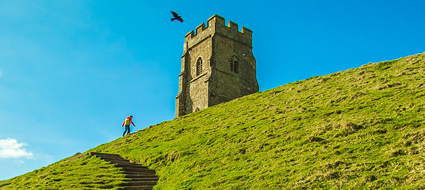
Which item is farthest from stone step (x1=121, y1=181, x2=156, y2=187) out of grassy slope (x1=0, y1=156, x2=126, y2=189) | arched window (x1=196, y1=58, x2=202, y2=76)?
arched window (x1=196, y1=58, x2=202, y2=76)

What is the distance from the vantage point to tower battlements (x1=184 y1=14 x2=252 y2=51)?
130 feet

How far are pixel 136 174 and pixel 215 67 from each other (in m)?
23.4

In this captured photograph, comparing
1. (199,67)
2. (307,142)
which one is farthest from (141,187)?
(199,67)

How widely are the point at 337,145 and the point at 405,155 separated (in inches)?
84.0

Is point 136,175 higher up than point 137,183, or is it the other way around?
point 136,175

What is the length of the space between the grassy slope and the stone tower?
19.8 metres

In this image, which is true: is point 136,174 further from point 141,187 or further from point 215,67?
point 215,67

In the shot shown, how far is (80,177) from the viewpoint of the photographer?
1491cm

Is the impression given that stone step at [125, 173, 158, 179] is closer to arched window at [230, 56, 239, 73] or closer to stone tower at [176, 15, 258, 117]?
stone tower at [176, 15, 258, 117]

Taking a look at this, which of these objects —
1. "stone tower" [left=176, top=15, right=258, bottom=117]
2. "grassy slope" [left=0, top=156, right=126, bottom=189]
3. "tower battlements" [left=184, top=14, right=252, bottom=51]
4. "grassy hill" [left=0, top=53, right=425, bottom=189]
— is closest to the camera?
"grassy hill" [left=0, top=53, right=425, bottom=189]

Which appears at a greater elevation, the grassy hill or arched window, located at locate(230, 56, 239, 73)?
arched window, located at locate(230, 56, 239, 73)

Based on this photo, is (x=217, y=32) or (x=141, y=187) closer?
(x=141, y=187)

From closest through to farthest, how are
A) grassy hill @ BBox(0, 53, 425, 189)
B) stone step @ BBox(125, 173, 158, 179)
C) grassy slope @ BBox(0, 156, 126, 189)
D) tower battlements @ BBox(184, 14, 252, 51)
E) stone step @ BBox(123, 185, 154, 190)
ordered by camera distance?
grassy hill @ BBox(0, 53, 425, 189) → stone step @ BBox(123, 185, 154, 190) → grassy slope @ BBox(0, 156, 126, 189) → stone step @ BBox(125, 173, 158, 179) → tower battlements @ BBox(184, 14, 252, 51)

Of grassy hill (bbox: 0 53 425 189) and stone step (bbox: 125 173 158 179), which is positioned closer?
grassy hill (bbox: 0 53 425 189)
